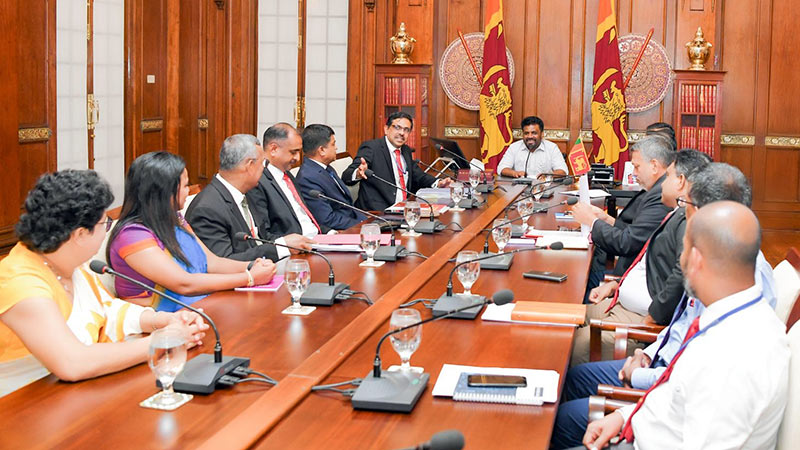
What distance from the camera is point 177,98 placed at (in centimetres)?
880

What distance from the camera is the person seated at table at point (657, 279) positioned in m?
3.08

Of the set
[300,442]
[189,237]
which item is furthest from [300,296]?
[300,442]

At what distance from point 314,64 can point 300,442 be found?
7.41 metres

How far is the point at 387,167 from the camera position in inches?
243

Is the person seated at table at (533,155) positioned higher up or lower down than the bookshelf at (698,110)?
lower down

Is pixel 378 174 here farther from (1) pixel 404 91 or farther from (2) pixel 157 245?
(2) pixel 157 245

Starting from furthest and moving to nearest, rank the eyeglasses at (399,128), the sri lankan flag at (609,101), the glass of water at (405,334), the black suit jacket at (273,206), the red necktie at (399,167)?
the sri lankan flag at (609,101), the red necktie at (399,167), the eyeglasses at (399,128), the black suit jacket at (273,206), the glass of water at (405,334)

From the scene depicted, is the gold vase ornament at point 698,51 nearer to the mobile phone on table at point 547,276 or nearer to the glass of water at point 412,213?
the glass of water at point 412,213

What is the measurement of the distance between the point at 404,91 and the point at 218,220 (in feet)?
16.0

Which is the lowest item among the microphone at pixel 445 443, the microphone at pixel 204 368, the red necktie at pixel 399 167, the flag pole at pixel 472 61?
the microphone at pixel 204 368

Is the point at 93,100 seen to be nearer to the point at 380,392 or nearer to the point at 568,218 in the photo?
the point at 568,218

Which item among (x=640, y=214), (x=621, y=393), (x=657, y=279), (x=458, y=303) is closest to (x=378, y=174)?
(x=640, y=214)

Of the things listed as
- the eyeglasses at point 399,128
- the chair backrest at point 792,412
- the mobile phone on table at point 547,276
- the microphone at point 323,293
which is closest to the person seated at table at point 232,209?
the microphone at point 323,293

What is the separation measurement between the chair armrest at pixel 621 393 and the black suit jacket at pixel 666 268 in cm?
64
